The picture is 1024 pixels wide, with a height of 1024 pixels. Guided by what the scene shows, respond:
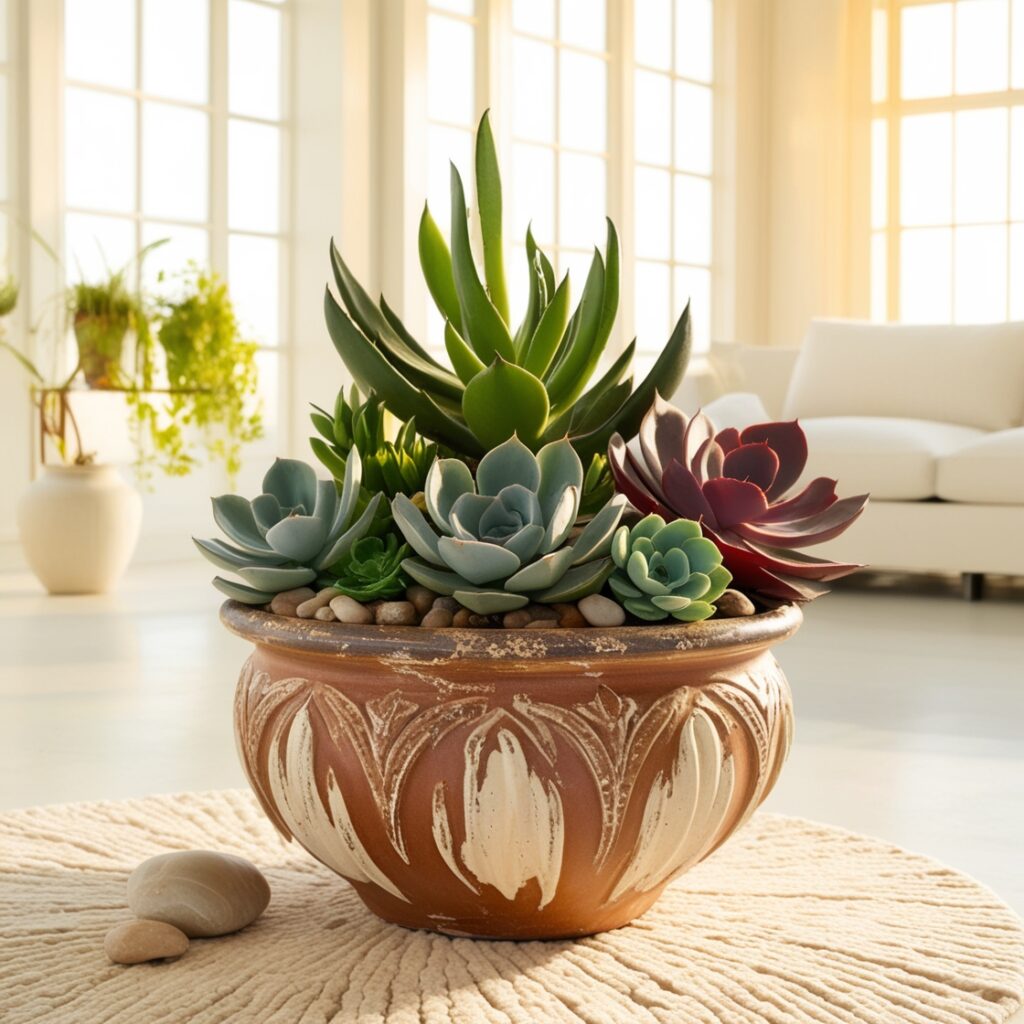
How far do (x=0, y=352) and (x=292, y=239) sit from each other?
1.44m

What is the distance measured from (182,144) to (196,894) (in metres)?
4.67

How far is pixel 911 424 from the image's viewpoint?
177 inches

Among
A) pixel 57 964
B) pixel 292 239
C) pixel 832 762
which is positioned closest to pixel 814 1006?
pixel 57 964

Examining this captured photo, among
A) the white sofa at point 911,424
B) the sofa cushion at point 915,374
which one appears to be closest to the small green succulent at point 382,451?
the white sofa at point 911,424

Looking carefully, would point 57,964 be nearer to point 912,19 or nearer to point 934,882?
point 934,882

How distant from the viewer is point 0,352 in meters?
4.85

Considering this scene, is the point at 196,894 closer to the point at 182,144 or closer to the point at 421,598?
the point at 421,598

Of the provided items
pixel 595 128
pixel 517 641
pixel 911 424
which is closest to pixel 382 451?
pixel 517 641

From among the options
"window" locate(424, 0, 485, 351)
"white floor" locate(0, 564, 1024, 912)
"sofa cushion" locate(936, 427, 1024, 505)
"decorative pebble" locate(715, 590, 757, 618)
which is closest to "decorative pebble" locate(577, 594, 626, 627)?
"decorative pebble" locate(715, 590, 757, 618)

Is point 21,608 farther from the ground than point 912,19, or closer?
closer

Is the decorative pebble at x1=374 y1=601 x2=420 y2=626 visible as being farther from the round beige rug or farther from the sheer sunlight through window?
the sheer sunlight through window

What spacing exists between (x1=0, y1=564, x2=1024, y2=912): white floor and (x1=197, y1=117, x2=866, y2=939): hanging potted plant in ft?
1.53

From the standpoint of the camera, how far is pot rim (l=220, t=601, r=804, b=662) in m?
1.07

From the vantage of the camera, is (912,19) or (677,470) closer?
(677,470)
